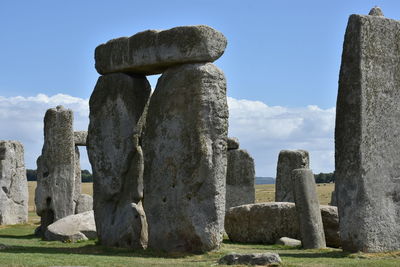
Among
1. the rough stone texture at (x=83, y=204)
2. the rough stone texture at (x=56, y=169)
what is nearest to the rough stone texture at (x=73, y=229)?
the rough stone texture at (x=56, y=169)

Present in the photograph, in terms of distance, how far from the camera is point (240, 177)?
101 ft

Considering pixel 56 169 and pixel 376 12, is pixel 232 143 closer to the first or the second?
pixel 56 169

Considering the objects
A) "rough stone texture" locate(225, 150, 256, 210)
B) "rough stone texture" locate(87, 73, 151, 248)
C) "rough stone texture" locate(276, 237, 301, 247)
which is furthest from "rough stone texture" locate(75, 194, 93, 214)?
"rough stone texture" locate(276, 237, 301, 247)

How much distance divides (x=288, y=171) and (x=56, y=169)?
8434 mm

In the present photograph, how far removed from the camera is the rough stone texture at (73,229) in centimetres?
2092

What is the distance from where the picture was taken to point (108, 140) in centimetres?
1952

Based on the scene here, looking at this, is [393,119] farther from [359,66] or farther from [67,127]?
[67,127]

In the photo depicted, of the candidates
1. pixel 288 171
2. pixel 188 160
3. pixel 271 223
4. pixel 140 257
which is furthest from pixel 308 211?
pixel 288 171

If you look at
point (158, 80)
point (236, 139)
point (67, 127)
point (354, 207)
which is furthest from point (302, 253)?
point (236, 139)

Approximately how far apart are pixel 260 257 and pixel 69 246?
688cm

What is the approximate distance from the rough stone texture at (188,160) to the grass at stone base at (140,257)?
50 cm

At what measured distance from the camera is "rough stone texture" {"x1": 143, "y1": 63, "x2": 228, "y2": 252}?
1681 cm

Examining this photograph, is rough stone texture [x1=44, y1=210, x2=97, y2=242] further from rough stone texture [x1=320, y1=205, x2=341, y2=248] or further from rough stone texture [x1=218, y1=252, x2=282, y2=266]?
rough stone texture [x1=218, y1=252, x2=282, y2=266]

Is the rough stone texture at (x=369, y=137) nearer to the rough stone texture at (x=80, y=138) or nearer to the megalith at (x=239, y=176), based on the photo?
the rough stone texture at (x=80, y=138)
